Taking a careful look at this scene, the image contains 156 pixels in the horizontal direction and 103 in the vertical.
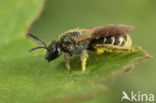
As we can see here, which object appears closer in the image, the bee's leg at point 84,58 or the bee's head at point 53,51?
the bee's leg at point 84,58

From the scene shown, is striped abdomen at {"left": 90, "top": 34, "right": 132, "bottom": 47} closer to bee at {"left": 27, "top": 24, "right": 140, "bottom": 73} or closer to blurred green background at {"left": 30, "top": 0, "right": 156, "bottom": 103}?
bee at {"left": 27, "top": 24, "right": 140, "bottom": 73}

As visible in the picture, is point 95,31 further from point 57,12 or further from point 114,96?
point 57,12

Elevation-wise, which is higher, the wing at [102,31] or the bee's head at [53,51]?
the wing at [102,31]

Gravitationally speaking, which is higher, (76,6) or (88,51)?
(76,6)

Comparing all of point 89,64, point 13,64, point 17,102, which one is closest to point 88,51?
point 89,64

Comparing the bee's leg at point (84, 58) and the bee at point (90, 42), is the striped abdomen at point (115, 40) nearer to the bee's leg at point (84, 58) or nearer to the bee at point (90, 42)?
the bee at point (90, 42)

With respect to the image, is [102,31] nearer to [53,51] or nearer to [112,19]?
[53,51]

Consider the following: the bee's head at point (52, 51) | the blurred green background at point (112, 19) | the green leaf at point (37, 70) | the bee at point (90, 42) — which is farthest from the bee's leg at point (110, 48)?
the blurred green background at point (112, 19)

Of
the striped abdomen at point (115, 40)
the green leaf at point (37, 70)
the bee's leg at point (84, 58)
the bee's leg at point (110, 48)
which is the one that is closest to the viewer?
the green leaf at point (37, 70)
